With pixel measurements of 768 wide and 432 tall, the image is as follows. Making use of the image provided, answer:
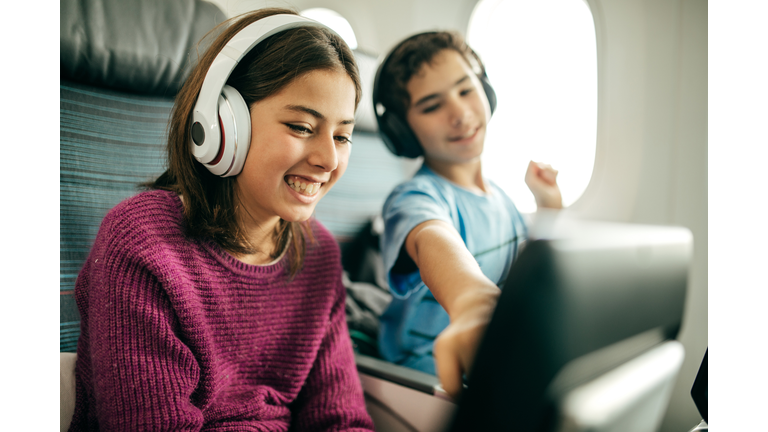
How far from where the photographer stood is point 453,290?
647mm

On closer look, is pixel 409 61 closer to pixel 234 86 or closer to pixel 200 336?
pixel 234 86

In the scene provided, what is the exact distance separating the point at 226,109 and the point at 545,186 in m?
0.64

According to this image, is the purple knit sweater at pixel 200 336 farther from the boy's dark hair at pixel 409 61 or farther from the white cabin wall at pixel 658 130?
the white cabin wall at pixel 658 130

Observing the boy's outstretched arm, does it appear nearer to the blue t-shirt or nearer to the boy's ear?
the blue t-shirt

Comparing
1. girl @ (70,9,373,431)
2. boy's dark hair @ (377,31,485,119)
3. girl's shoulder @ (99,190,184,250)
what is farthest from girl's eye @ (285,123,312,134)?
boy's dark hair @ (377,31,485,119)

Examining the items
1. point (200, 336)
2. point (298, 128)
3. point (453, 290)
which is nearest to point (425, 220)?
point (453, 290)

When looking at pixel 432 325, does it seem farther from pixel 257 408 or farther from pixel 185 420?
pixel 185 420

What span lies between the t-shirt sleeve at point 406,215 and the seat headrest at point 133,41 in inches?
17.9

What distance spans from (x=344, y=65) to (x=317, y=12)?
0.45 metres

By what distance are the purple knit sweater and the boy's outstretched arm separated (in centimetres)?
23

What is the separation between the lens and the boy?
2.77 ft

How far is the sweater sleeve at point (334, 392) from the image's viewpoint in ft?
2.61
